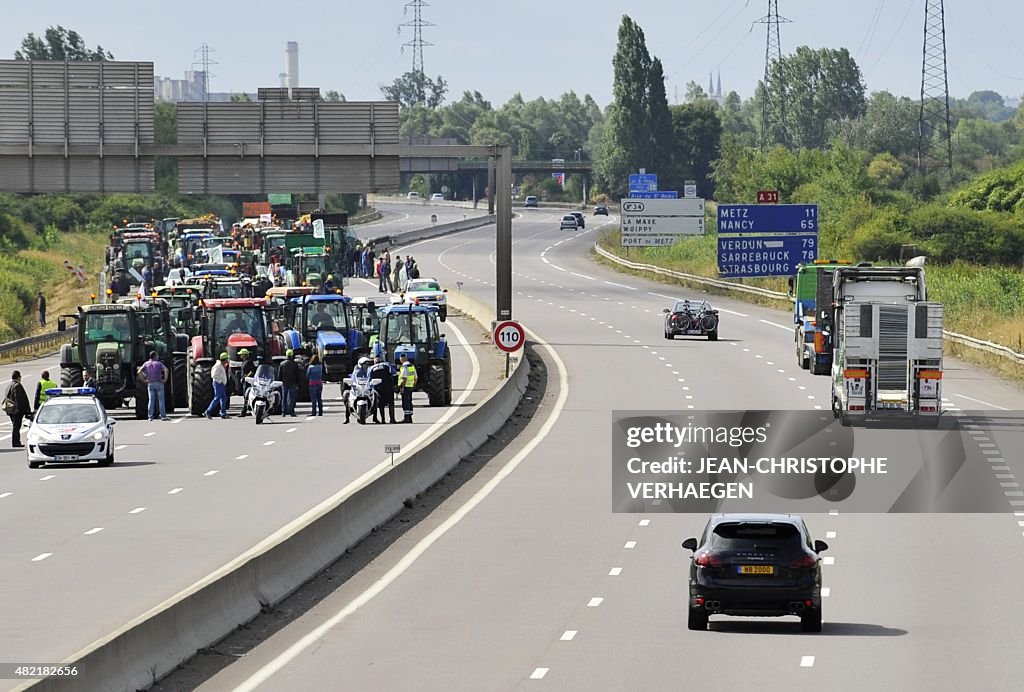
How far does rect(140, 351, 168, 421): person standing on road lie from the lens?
144 feet

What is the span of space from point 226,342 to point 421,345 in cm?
491

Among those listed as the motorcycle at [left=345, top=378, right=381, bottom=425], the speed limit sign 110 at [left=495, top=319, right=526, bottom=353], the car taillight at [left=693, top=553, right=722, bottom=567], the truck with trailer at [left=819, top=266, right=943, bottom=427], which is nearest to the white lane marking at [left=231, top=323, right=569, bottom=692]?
the speed limit sign 110 at [left=495, top=319, right=526, bottom=353]

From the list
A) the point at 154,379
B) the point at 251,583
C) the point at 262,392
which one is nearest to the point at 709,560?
the point at 251,583

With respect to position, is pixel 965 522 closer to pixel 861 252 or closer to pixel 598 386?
pixel 598 386

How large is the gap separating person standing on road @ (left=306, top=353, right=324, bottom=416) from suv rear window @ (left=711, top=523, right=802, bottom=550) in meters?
26.3

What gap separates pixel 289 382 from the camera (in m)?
44.5

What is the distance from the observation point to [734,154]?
572 feet

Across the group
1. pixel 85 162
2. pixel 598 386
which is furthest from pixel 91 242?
pixel 598 386

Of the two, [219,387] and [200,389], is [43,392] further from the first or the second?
[200,389]

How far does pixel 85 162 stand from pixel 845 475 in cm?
3686

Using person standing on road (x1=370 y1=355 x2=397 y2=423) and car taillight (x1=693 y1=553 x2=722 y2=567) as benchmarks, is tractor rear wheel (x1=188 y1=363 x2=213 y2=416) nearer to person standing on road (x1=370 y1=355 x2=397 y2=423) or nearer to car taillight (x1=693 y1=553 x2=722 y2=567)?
person standing on road (x1=370 y1=355 x2=397 y2=423)

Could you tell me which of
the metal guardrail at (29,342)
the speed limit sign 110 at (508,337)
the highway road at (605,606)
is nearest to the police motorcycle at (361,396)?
the highway road at (605,606)

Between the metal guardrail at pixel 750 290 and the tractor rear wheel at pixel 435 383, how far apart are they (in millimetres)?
17473

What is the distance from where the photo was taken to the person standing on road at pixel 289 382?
44.5 m
